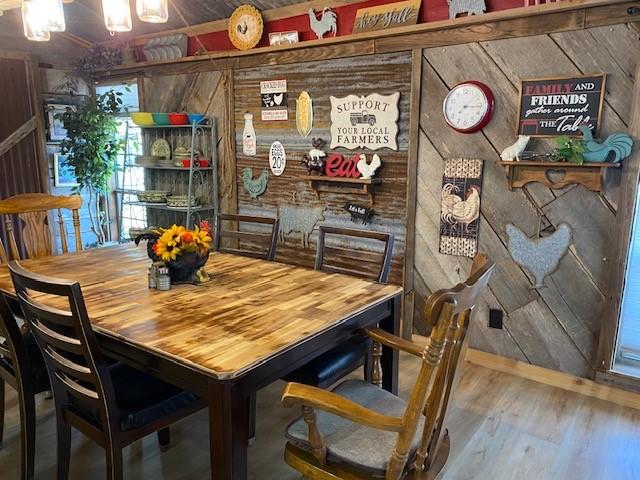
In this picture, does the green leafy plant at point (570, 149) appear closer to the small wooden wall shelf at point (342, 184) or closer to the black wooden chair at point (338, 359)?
the black wooden chair at point (338, 359)

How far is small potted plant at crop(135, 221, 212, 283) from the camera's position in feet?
6.70

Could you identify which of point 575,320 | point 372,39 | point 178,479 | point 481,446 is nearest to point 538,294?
point 575,320

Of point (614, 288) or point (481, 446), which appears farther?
point (614, 288)

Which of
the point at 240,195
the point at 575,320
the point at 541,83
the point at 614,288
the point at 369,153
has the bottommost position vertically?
the point at 575,320

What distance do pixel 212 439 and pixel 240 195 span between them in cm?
302

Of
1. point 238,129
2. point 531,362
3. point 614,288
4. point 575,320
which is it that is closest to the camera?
point 614,288

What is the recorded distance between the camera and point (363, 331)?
186 centimetres

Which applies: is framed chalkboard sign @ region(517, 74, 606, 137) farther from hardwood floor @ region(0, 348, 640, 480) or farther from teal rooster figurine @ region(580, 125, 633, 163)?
hardwood floor @ region(0, 348, 640, 480)

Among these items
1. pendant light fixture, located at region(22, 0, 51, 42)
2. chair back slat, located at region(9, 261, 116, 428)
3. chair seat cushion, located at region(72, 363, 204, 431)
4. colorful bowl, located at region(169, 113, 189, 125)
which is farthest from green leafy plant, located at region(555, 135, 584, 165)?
colorful bowl, located at region(169, 113, 189, 125)

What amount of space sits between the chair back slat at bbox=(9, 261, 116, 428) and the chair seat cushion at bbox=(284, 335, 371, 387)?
2.42 ft

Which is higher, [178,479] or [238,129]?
[238,129]

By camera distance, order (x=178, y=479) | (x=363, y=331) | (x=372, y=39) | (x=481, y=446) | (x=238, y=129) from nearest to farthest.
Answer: (x=363, y=331)
(x=178, y=479)
(x=481, y=446)
(x=372, y=39)
(x=238, y=129)

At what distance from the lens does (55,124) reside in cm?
501

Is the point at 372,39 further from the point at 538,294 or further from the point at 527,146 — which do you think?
the point at 538,294
